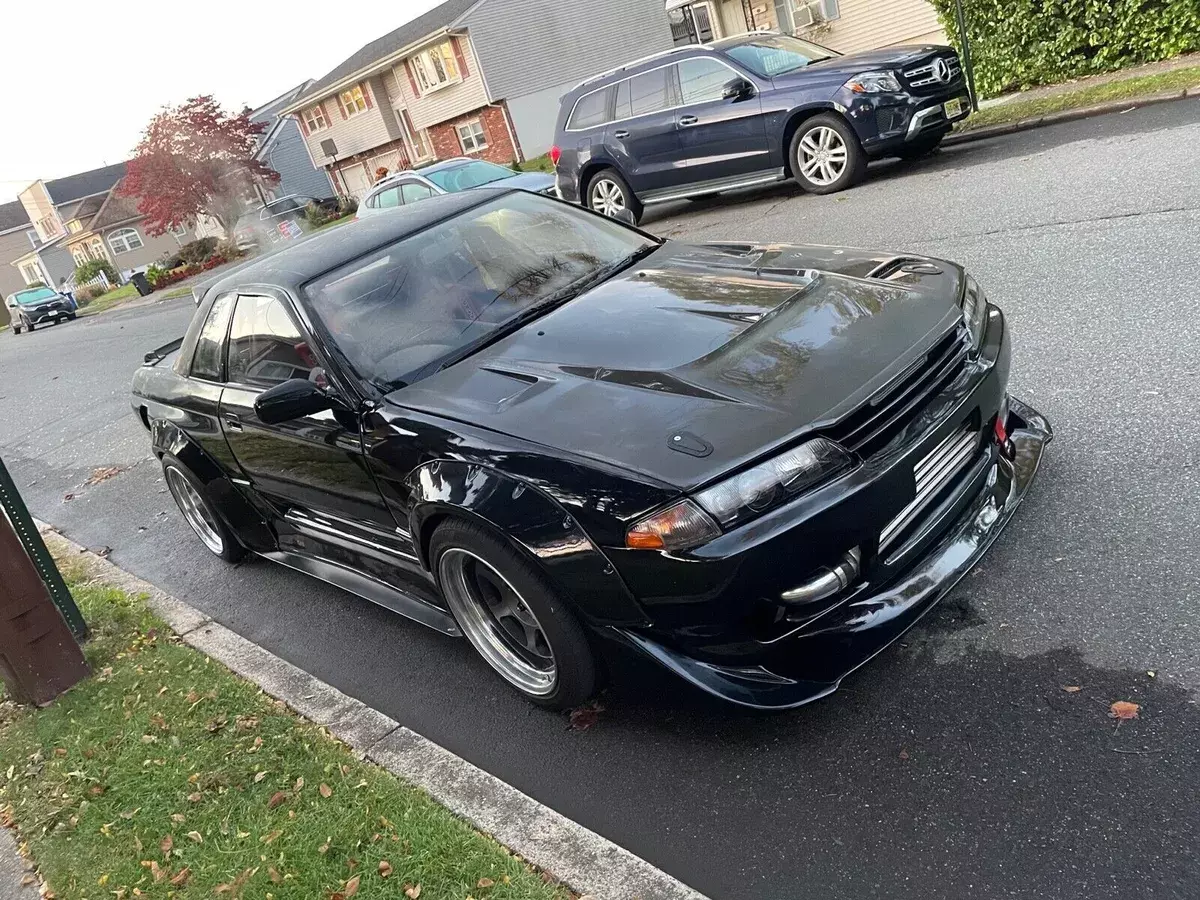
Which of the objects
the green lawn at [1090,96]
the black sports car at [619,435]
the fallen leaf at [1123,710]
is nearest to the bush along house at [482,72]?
the green lawn at [1090,96]

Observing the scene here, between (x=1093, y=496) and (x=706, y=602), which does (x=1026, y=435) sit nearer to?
(x=1093, y=496)

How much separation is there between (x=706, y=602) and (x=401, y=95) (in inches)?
1643

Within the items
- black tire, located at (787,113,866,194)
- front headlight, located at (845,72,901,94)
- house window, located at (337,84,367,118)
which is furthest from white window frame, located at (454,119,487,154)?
front headlight, located at (845,72,901,94)

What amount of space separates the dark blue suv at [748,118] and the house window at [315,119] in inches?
1473

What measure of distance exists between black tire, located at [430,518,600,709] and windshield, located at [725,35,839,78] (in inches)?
348

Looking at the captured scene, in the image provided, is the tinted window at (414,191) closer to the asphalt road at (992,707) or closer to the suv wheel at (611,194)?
the suv wheel at (611,194)

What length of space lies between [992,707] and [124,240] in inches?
2742

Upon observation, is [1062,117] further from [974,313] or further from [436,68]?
[436,68]

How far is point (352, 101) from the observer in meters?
42.7

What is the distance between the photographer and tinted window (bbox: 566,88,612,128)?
1196cm

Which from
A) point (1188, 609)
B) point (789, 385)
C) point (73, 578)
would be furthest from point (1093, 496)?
point (73, 578)

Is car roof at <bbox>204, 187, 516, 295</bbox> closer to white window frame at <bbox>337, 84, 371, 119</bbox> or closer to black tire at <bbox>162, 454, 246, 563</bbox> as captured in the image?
black tire at <bbox>162, 454, 246, 563</bbox>

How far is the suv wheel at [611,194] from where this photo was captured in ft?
39.7

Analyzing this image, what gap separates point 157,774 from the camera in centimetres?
365
